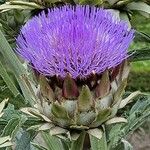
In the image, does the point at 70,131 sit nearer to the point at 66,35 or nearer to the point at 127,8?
the point at 66,35

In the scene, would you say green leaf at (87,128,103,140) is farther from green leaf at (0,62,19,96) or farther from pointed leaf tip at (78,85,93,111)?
green leaf at (0,62,19,96)

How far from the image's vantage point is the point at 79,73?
4.28 ft

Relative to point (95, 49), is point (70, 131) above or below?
below

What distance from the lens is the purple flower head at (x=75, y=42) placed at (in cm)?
131

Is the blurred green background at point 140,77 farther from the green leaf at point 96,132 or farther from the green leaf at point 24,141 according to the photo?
the green leaf at point 96,132

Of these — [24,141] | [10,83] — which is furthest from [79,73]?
[10,83]

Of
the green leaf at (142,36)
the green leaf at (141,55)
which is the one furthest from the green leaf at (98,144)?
the green leaf at (142,36)

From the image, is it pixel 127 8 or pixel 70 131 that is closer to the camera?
pixel 70 131

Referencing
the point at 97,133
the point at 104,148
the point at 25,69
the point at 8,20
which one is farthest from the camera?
the point at 8,20

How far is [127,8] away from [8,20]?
318 mm

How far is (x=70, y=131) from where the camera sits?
131cm

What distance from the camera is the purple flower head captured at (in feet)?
4.29

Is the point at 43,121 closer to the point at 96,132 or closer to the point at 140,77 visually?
the point at 96,132

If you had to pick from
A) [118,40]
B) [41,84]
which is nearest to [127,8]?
[118,40]
